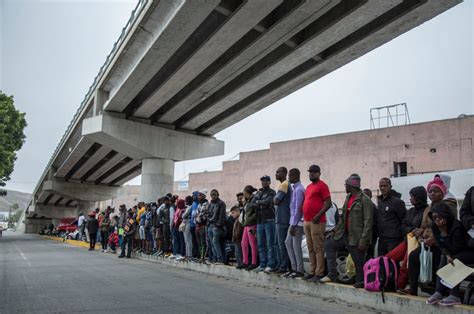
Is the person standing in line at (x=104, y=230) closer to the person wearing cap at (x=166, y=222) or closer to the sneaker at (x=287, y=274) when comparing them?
the person wearing cap at (x=166, y=222)

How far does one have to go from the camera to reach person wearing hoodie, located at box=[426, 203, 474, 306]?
208 inches

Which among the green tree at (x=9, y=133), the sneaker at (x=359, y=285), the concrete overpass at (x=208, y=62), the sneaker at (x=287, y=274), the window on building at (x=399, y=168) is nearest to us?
the sneaker at (x=359, y=285)

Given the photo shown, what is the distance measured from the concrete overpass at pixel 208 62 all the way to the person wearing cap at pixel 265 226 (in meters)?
5.35

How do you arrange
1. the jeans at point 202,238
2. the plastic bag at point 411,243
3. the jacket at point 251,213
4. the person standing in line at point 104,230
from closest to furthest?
the plastic bag at point 411,243, the jacket at point 251,213, the jeans at point 202,238, the person standing in line at point 104,230

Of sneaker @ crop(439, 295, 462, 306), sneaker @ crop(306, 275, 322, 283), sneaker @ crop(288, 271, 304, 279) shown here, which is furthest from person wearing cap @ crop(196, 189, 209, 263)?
sneaker @ crop(439, 295, 462, 306)

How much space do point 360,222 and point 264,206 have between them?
2.53 m

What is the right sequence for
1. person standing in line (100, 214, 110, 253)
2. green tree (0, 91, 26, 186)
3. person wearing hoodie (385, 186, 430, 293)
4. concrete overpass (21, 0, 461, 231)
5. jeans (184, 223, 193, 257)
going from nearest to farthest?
person wearing hoodie (385, 186, 430, 293) → concrete overpass (21, 0, 461, 231) → jeans (184, 223, 193, 257) → person standing in line (100, 214, 110, 253) → green tree (0, 91, 26, 186)

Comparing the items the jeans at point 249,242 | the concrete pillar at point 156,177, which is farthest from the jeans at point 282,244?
the concrete pillar at point 156,177

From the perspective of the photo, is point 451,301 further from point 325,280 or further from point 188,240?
point 188,240

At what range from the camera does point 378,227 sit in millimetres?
6793

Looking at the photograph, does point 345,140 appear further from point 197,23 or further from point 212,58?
point 197,23

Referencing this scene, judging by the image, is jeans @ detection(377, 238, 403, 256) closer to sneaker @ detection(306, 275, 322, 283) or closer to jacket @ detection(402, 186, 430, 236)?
jacket @ detection(402, 186, 430, 236)

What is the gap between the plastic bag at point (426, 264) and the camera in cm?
580

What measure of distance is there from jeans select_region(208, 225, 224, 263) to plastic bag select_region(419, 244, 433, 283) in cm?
552
